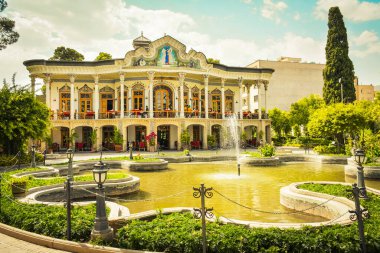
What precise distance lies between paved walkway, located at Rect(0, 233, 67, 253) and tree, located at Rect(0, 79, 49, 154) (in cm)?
1232

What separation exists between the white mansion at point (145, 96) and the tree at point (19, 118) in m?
11.0

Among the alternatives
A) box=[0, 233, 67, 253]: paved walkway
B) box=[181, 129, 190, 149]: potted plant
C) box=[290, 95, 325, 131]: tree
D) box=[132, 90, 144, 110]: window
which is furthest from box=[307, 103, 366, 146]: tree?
box=[0, 233, 67, 253]: paved walkway

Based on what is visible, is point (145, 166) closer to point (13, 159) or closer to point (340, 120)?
Result: point (13, 159)

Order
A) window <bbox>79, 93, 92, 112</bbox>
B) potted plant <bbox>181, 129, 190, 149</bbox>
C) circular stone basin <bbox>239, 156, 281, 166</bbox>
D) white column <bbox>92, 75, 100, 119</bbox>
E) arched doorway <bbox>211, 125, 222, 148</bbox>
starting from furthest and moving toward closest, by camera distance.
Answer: arched doorway <bbox>211, 125, 222, 148</bbox> < window <bbox>79, 93, 92, 112</bbox> < white column <bbox>92, 75, 100, 119</bbox> < potted plant <bbox>181, 129, 190, 149</bbox> < circular stone basin <bbox>239, 156, 281, 166</bbox>

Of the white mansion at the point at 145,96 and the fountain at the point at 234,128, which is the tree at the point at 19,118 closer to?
the white mansion at the point at 145,96

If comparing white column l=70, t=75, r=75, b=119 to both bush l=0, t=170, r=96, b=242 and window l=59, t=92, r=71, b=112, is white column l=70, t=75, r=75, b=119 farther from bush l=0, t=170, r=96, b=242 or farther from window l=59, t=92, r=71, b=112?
bush l=0, t=170, r=96, b=242

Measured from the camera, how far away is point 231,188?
13.1 m

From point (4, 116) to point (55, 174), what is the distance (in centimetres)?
513

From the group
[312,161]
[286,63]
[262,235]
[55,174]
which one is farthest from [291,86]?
[262,235]

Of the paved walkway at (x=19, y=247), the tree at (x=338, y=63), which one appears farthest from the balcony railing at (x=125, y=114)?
the paved walkway at (x=19, y=247)

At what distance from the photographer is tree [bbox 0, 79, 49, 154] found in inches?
674

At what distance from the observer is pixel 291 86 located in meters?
50.6

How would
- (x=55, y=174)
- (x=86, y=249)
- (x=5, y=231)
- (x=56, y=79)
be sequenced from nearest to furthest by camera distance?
(x=86, y=249)
(x=5, y=231)
(x=55, y=174)
(x=56, y=79)

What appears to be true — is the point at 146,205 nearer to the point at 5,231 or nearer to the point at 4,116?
the point at 5,231
